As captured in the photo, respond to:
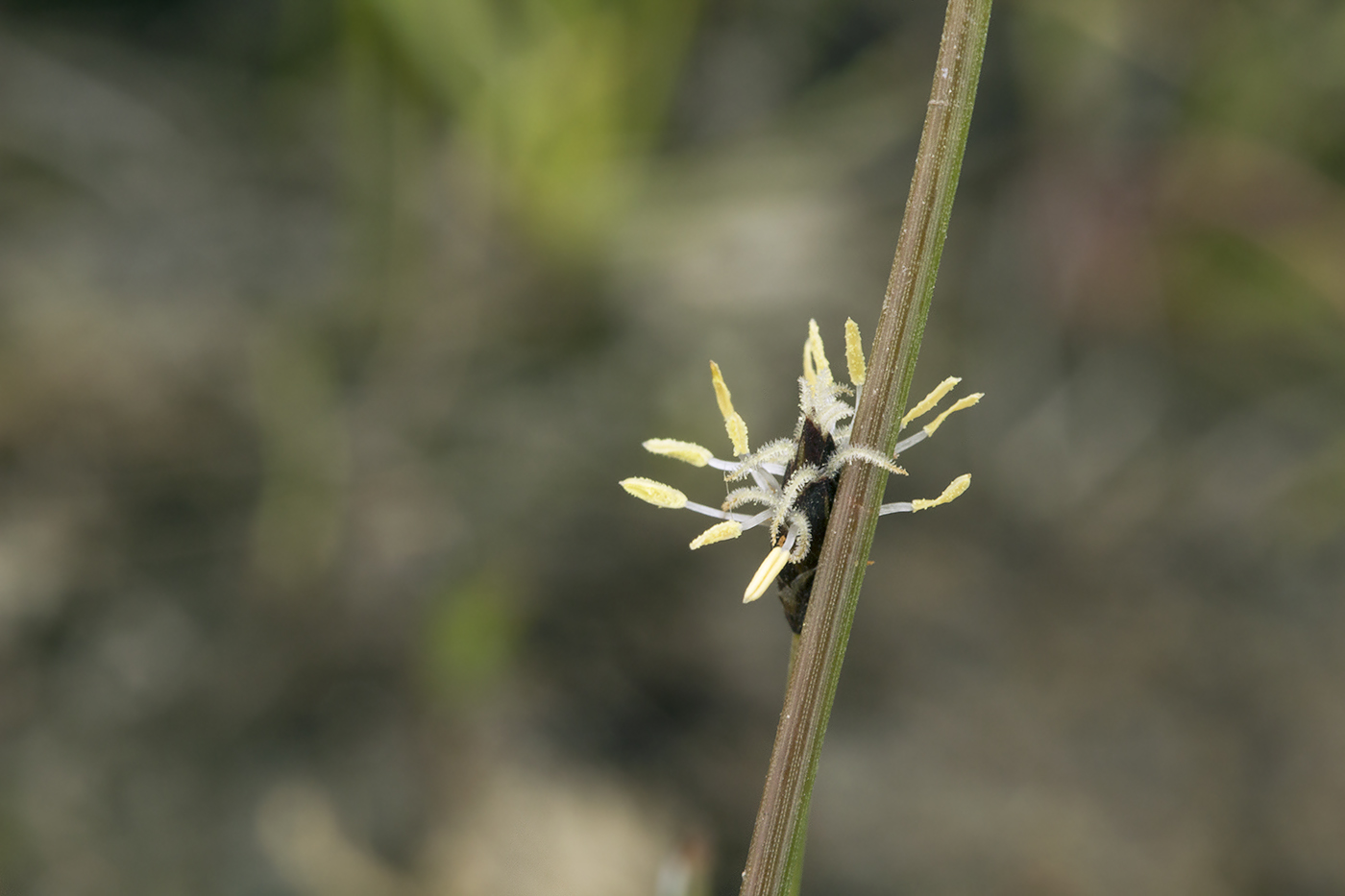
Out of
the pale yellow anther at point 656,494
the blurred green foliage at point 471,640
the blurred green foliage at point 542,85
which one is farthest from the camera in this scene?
the blurred green foliage at point 542,85

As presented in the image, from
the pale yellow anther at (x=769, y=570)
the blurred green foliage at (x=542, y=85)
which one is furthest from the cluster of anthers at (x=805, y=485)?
the blurred green foliage at (x=542, y=85)

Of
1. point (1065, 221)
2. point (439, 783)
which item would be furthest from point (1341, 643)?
point (439, 783)

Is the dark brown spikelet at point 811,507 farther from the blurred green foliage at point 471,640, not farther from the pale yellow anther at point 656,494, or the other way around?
the blurred green foliage at point 471,640

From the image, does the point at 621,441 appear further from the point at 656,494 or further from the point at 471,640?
the point at 656,494

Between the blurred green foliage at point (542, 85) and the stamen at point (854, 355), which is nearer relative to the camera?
the stamen at point (854, 355)

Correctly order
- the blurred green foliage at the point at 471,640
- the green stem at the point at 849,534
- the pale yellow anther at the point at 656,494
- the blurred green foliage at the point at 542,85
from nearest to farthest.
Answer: the green stem at the point at 849,534, the pale yellow anther at the point at 656,494, the blurred green foliage at the point at 471,640, the blurred green foliage at the point at 542,85

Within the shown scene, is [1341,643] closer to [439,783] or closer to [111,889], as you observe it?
[439,783]

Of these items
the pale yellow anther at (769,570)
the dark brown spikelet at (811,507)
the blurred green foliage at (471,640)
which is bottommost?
the pale yellow anther at (769,570)
